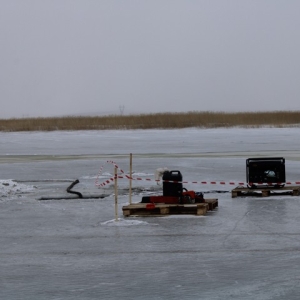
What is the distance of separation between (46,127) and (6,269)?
5851cm

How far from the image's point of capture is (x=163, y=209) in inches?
516

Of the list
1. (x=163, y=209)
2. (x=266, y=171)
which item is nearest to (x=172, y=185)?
(x=163, y=209)

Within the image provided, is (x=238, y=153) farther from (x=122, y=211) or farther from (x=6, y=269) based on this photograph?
(x=6, y=269)

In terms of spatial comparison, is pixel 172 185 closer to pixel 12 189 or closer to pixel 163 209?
pixel 163 209

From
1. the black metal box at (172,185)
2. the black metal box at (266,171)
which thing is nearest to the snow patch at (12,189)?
the black metal box at (172,185)

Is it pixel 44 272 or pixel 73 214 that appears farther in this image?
pixel 73 214

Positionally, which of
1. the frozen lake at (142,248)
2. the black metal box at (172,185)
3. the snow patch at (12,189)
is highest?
the black metal box at (172,185)

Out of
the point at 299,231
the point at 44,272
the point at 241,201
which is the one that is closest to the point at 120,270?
the point at 44,272

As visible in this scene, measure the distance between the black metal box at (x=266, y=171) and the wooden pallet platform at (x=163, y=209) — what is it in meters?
3.45

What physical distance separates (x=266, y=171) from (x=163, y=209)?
425 cm

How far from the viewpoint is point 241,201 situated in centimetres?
1515

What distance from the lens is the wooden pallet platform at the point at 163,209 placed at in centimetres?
1301

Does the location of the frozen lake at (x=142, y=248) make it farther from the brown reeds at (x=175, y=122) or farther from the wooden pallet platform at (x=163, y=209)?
the brown reeds at (x=175, y=122)

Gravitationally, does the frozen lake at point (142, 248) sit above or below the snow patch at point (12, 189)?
below
